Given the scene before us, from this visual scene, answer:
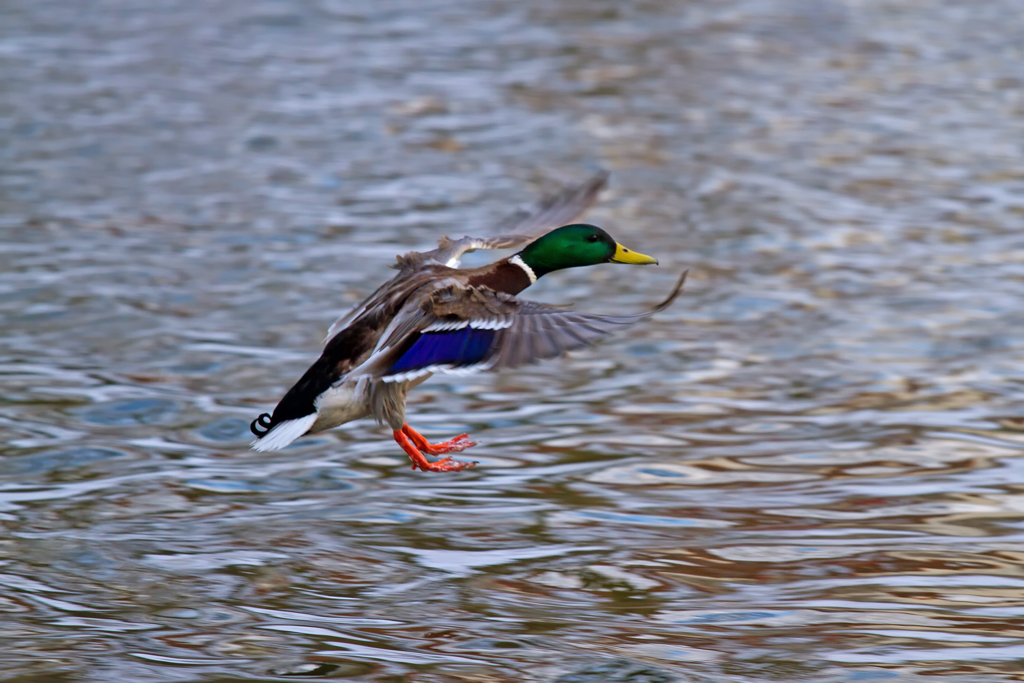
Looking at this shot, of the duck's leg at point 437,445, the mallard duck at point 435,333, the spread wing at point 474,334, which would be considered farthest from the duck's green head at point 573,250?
the duck's leg at point 437,445

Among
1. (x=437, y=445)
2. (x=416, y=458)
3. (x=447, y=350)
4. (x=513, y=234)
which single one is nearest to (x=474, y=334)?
(x=447, y=350)

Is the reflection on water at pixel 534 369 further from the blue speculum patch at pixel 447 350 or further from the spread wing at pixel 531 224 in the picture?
the spread wing at pixel 531 224

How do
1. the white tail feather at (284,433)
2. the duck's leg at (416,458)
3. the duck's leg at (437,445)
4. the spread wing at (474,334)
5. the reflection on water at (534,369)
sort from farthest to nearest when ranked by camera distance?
the duck's leg at (437,445)
the duck's leg at (416,458)
the white tail feather at (284,433)
the reflection on water at (534,369)
the spread wing at (474,334)

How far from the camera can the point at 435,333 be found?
21.0 feet

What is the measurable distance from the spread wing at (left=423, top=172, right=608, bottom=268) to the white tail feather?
1.20 m

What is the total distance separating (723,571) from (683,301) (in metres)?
4.54

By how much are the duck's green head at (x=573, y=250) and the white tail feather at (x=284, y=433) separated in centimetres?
139

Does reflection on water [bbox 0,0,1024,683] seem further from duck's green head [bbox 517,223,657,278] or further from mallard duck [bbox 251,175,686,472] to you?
duck's green head [bbox 517,223,657,278]

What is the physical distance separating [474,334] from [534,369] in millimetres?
3753

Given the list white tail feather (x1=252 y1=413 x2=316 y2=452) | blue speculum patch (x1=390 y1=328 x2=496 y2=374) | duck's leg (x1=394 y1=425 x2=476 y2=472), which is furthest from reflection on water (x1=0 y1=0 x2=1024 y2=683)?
blue speculum patch (x1=390 y1=328 x2=496 y2=374)

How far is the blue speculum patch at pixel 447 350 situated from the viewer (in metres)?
6.22

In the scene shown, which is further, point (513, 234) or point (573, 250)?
point (513, 234)

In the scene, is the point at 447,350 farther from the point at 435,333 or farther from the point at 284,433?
the point at 284,433

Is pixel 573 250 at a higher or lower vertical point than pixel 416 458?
higher
